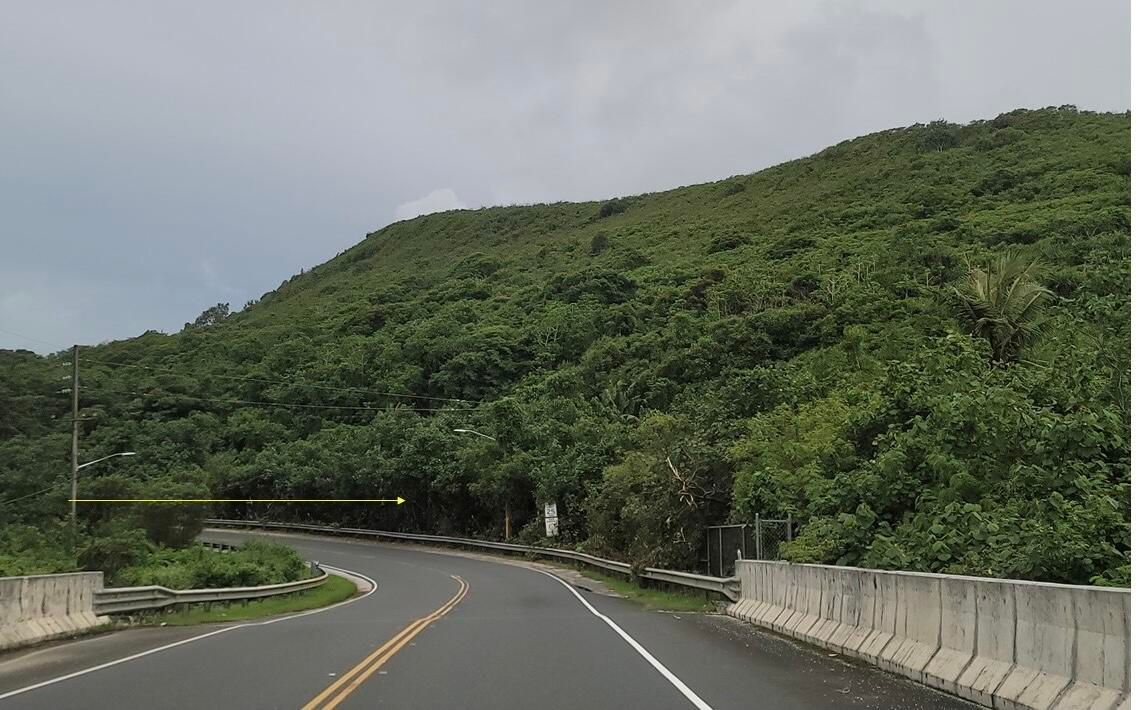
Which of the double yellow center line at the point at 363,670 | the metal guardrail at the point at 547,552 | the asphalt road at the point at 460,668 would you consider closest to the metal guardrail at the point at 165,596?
the asphalt road at the point at 460,668

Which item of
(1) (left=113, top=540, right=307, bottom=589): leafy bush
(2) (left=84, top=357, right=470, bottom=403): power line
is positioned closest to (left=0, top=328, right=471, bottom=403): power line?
(2) (left=84, top=357, right=470, bottom=403): power line

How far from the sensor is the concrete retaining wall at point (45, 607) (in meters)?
16.4

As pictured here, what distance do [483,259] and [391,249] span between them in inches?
1719

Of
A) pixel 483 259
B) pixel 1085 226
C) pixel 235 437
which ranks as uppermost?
pixel 483 259

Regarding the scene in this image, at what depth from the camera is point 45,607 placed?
18.0 m

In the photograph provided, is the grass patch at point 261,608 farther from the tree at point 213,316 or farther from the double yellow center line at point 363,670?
the tree at point 213,316

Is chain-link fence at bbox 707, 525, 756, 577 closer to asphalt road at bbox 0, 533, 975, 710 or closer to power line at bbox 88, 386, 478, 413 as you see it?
asphalt road at bbox 0, 533, 975, 710

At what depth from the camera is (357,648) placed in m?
15.7

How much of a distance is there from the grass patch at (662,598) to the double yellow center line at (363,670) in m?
6.95

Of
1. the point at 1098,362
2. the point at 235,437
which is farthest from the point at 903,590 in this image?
the point at 235,437

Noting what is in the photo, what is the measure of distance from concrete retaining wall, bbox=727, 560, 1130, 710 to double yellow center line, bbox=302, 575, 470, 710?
633 cm

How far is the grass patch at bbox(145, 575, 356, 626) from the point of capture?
24.2 m

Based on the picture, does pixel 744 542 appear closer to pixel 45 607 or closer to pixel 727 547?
pixel 727 547

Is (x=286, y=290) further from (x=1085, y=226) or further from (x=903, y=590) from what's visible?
(x=903, y=590)
